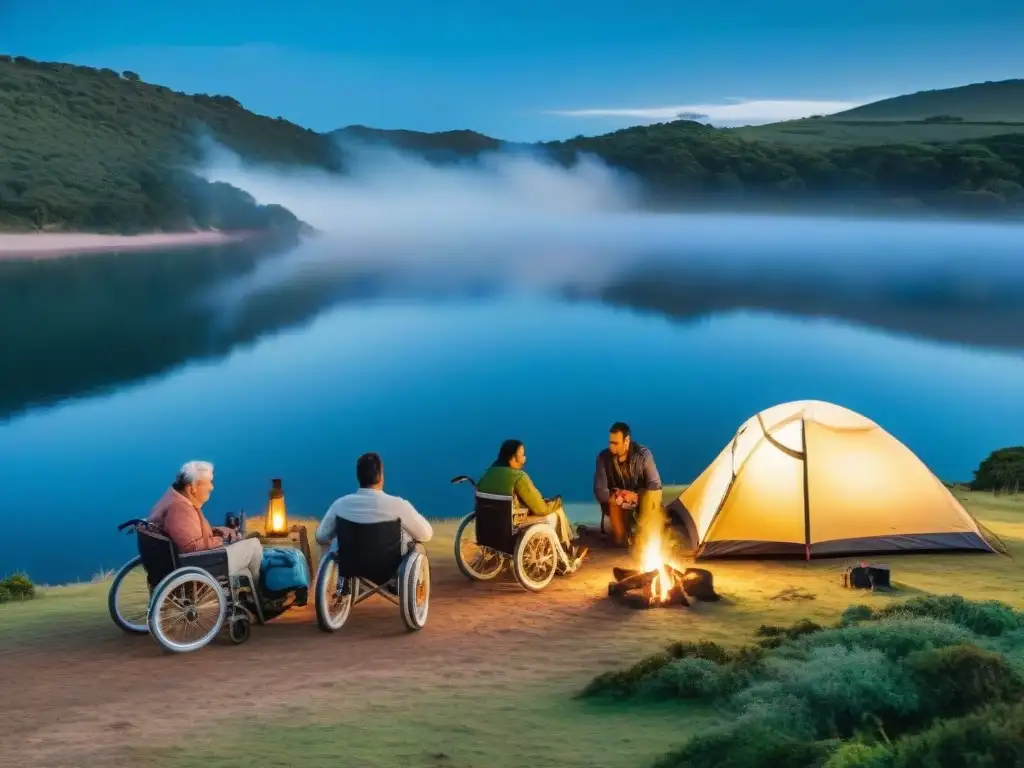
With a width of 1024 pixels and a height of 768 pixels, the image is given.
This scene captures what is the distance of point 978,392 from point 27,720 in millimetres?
55869

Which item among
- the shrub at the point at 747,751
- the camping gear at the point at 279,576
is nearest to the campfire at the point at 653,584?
the camping gear at the point at 279,576

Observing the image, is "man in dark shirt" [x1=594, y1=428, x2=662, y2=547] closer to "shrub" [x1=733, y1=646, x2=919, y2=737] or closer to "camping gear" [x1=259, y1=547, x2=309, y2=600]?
"camping gear" [x1=259, y1=547, x2=309, y2=600]

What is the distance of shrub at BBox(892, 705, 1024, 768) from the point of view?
4680 millimetres

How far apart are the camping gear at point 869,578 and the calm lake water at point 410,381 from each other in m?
15.6

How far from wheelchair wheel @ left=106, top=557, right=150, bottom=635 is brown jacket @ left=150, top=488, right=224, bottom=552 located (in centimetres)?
46

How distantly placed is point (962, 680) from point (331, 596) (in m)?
4.74

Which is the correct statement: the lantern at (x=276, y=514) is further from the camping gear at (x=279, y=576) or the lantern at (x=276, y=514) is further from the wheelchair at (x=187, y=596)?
the wheelchair at (x=187, y=596)

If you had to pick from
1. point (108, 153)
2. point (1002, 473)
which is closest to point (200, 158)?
point (108, 153)

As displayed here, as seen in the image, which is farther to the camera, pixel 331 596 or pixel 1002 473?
pixel 1002 473

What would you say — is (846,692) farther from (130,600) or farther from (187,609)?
(130,600)

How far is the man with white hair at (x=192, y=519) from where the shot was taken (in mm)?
8438

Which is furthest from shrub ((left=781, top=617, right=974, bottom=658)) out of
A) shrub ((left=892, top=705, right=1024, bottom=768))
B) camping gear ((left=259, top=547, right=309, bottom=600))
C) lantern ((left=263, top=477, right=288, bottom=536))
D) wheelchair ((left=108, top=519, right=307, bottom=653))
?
lantern ((left=263, top=477, right=288, bottom=536))

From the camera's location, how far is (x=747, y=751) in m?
5.29

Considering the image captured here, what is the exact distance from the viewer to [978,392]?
188 ft
